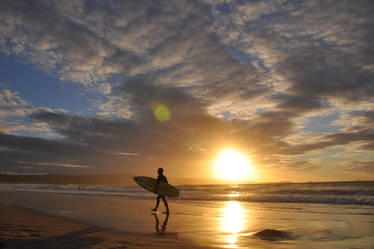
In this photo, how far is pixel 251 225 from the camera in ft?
34.4

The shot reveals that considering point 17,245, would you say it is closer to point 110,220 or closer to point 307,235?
point 110,220

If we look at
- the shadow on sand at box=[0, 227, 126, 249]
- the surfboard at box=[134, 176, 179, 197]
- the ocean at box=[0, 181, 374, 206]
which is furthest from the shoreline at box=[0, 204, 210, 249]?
the ocean at box=[0, 181, 374, 206]

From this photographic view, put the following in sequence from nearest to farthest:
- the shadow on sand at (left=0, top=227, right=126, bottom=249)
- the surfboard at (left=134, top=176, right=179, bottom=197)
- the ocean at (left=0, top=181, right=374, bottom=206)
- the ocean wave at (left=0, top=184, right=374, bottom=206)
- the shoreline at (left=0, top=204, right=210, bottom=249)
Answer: the shadow on sand at (left=0, top=227, right=126, bottom=249) < the shoreline at (left=0, top=204, right=210, bottom=249) < the surfboard at (left=134, top=176, right=179, bottom=197) < the ocean wave at (left=0, top=184, right=374, bottom=206) < the ocean at (left=0, top=181, right=374, bottom=206)

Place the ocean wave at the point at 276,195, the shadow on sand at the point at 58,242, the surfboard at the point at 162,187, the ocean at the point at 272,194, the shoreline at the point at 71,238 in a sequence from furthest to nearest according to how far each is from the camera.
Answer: the ocean at the point at 272,194 < the ocean wave at the point at 276,195 < the surfboard at the point at 162,187 < the shoreline at the point at 71,238 < the shadow on sand at the point at 58,242

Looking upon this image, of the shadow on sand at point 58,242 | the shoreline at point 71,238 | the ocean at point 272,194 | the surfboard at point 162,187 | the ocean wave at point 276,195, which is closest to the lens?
the shadow on sand at point 58,242

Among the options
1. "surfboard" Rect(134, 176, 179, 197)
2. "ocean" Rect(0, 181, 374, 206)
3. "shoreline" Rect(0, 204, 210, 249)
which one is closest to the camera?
"shoreline" Rect(0, 204, 210, 249)

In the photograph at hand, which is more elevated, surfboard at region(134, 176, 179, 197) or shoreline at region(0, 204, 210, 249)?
surfboard at region(134, 176, 179, 197)

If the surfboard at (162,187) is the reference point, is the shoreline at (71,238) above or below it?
below

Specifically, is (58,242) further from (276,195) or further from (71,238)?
(276,195)

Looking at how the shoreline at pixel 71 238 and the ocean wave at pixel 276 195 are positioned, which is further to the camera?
the ocean wave at pixel 276 195

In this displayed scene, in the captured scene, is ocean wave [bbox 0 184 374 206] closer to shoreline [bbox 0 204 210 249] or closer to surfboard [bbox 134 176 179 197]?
surfboard [bbox 134 176 179 197]

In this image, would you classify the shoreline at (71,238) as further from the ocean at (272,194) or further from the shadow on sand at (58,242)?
the ocean at (272,194)

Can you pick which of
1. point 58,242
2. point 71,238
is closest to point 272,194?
point 71,238

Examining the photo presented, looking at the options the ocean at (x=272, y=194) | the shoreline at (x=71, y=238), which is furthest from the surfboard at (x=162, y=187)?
the ocean at (x=272, y=194)
